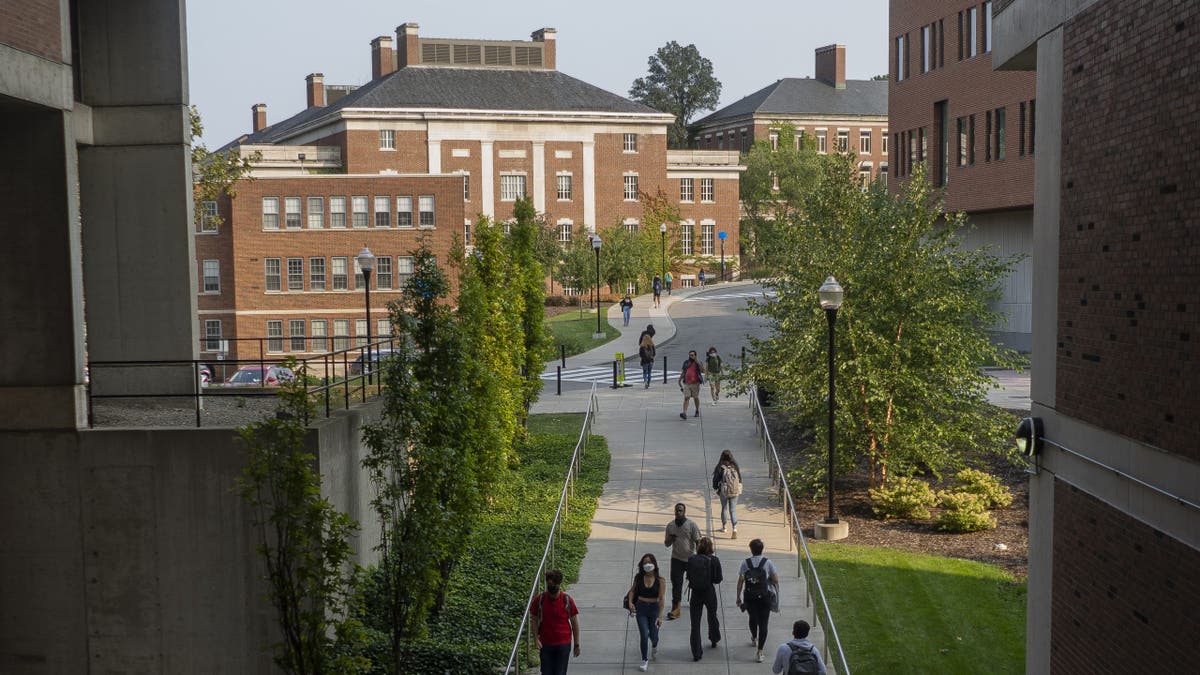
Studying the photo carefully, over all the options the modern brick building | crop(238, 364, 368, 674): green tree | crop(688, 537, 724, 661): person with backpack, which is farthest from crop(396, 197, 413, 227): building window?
crop(238, 364, 368, 674): green tree

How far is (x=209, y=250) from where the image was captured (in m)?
56.6

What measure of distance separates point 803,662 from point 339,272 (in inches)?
1855

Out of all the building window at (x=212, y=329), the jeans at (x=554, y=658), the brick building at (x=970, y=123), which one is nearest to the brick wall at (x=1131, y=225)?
the jeans at (x=554, y=658)

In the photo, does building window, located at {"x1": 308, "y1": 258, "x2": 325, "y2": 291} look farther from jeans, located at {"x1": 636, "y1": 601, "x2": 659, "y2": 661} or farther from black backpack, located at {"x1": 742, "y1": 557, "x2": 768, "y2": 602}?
black backpack, located at {"x1": 742, "y1": 557, "x2": 768, "y2": 602}

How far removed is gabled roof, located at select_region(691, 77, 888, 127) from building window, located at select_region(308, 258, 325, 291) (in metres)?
55.1

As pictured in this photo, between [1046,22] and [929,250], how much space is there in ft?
29.7

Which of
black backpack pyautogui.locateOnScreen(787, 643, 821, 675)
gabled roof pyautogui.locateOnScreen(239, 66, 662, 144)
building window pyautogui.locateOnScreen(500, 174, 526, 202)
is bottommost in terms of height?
black backpack pyautogui.locateOnScreen(787, 643, 821, 675)

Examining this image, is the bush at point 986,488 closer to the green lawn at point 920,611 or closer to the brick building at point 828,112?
the green lawn at point 920,611

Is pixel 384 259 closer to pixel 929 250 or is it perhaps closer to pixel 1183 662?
pixel 929 250

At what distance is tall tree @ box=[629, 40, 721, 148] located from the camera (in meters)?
118

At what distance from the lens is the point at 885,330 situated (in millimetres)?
22438

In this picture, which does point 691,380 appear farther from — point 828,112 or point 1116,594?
point 828,112

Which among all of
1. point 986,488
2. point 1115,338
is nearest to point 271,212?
point 986,488

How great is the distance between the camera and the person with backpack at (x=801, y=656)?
11.3 metres
